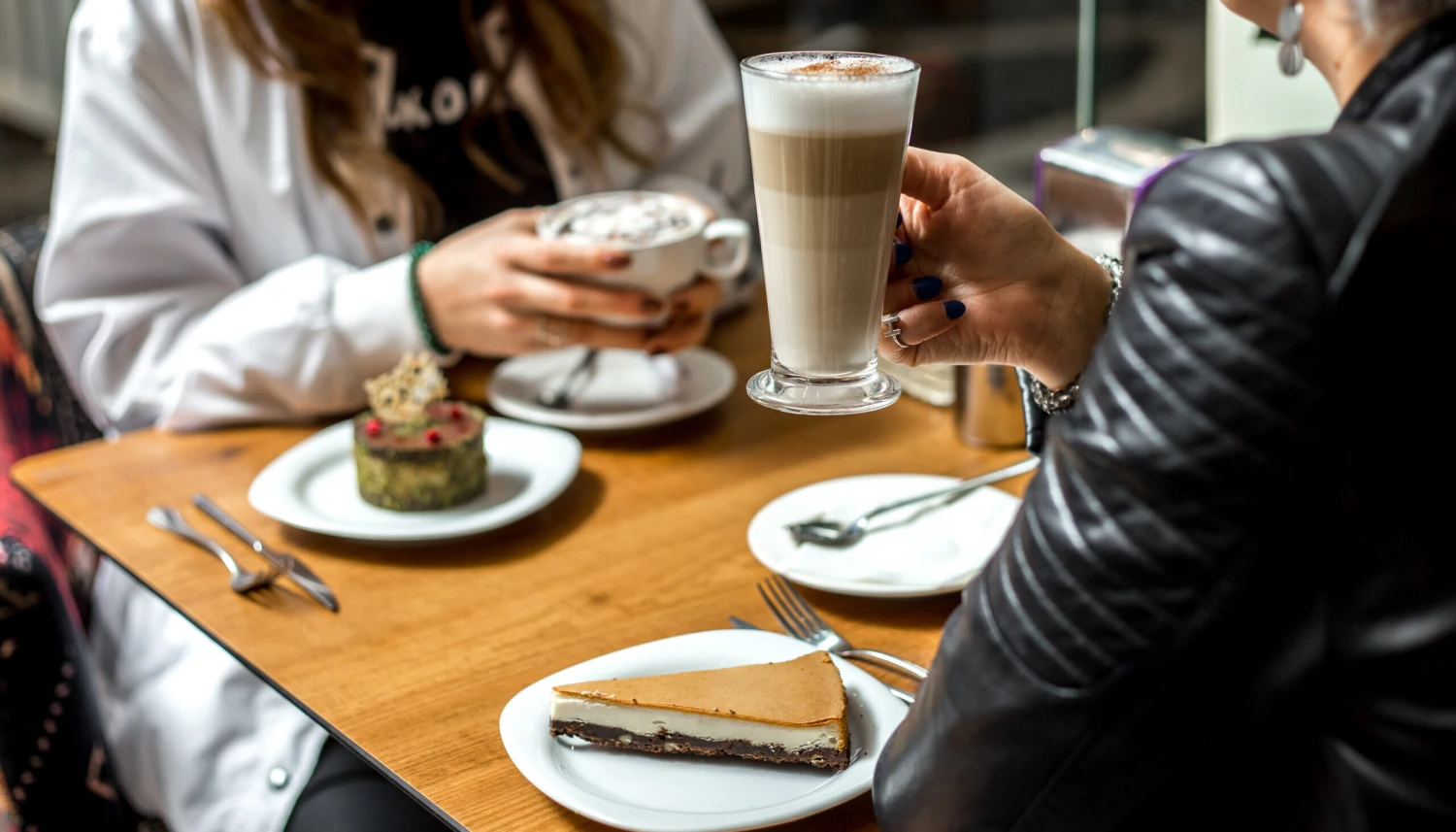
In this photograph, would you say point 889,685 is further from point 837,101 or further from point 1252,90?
point 1252,90

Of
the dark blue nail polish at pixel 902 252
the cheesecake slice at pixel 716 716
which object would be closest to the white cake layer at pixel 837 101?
the dark blue nail polish at pixel 902 252

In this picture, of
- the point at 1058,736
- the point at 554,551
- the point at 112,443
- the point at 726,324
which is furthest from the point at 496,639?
the point at 726,324

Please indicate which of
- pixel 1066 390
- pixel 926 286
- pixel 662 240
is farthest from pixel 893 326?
pixel 662 240

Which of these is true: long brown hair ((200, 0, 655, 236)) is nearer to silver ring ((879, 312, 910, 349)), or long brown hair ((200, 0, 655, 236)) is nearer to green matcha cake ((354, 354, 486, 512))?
green matcha cake ((354, 354, 486, 512))

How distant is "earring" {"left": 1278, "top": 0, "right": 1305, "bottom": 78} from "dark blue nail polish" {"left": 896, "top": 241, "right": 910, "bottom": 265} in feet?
1.04

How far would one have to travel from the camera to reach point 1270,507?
19.5 inches

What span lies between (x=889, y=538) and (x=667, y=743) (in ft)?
1.12

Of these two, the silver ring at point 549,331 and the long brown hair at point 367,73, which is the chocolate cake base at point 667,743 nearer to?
the silver ring at point 549,331

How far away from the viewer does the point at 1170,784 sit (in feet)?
1.80

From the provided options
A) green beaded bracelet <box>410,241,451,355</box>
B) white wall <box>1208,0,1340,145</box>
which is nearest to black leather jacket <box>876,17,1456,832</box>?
green beaded bracelet <box>410,241,451,355</box>

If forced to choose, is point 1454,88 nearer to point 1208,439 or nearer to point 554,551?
point 1208,439

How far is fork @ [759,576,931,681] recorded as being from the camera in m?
A: 0.92

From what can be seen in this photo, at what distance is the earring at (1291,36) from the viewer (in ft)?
1.94

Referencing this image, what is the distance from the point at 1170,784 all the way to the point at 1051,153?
3.42 ft
